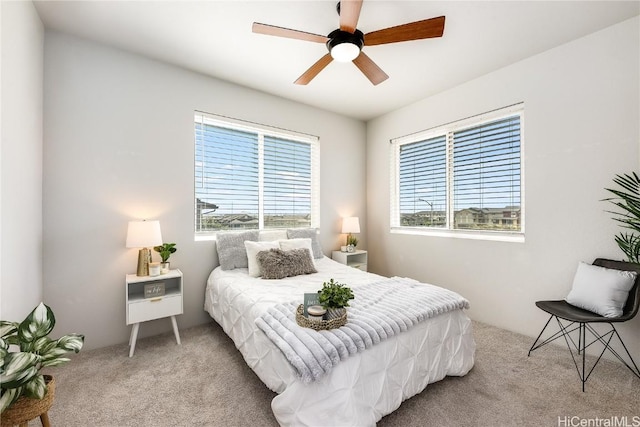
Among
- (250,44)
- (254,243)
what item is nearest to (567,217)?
(254,243)

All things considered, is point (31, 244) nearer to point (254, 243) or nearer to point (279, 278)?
point (254, 243)

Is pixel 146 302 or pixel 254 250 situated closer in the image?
pixel 146 302

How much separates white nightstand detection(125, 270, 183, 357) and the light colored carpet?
308 millimetres

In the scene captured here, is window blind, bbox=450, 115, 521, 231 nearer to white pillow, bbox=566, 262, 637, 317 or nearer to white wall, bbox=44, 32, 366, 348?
white pillow, bbox=566, 262, 637, 317

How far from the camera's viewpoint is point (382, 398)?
1532 mm

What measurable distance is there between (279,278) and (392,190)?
233 centimetres

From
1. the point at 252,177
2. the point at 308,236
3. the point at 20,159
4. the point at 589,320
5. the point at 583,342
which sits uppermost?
the point at 252,177

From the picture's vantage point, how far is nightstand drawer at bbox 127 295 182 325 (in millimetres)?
2322

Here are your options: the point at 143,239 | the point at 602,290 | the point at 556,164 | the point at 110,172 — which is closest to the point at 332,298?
the point at 143,239

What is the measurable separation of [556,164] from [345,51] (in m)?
2.24

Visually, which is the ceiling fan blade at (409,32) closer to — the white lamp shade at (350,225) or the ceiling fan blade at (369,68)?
the ceiling fan blade at (369,68)

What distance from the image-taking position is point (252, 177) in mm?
3486

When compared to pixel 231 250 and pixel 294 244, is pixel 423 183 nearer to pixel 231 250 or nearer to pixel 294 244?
pixel 294 244

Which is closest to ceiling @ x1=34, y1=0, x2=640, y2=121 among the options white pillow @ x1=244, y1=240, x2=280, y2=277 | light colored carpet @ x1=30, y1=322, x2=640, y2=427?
white pillow @ x1=244, y1=240, x2=280, y2=277
